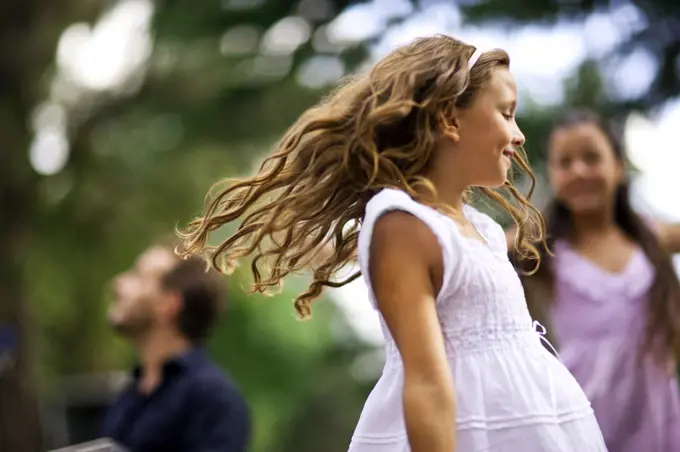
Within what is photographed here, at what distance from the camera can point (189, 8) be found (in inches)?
260

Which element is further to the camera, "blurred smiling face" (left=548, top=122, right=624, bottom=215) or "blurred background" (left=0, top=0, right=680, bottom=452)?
"blurred background" (left=0, top=0, right=680, bottom=452)

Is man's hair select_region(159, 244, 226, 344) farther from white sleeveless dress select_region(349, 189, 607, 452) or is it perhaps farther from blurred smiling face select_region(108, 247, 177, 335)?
white sleeveless dress select_region(349, 189, 607, 452)

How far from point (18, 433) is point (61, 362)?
7897 mm

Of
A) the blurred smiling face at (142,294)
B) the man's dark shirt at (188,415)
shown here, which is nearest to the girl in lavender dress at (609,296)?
the man's dark shirt at (188,415)

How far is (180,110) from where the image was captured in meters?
8.23

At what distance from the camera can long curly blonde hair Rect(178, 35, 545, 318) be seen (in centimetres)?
189

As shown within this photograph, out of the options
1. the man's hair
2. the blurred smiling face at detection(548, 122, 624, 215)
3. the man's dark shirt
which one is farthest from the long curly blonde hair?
the man's hair

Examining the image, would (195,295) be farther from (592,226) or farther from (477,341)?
(477,341)

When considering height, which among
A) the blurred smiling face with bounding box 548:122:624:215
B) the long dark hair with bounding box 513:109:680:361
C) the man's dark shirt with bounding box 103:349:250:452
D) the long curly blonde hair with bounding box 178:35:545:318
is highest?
the long curly blonde hair with bounding box 178:35:545:318

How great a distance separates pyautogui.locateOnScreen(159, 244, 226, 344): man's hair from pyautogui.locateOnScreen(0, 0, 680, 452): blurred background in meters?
1.60

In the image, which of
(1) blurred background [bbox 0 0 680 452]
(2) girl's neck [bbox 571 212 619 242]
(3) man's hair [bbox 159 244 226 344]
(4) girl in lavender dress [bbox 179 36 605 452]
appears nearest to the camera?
(4) girl in lavender dress [bbox 179 36 605 452]

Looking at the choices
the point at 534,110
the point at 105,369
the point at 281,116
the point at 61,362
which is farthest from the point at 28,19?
the point at 105,369

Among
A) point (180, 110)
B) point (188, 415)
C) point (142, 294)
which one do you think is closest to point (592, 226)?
point (188, 415)

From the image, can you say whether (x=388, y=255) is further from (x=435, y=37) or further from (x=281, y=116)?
(x=281, y=116)
